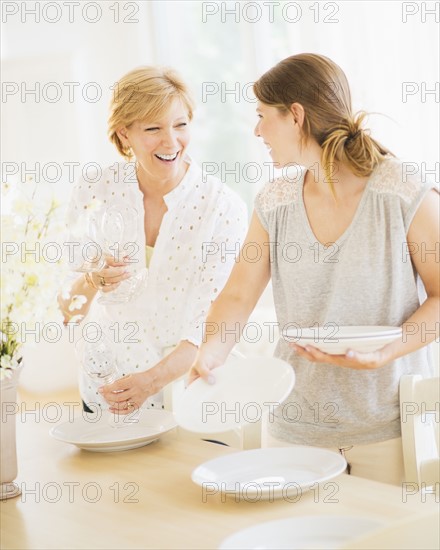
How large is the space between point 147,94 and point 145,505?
134cm

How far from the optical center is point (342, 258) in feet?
6.45

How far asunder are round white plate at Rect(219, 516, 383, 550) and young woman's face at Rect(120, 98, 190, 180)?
1405 millimetres

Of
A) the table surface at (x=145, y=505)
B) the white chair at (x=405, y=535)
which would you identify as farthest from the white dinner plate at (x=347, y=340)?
the white chair at (x=405, y=535)

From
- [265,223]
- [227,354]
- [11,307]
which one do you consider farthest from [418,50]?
[11,307]

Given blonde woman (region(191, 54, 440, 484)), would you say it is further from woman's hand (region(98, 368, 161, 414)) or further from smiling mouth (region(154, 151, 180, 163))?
smiling mouth (region(154, 151, 180, 163))

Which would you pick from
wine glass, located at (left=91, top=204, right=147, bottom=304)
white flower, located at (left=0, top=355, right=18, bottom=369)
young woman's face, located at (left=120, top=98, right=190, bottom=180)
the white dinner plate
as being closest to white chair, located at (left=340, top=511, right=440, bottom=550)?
the white dinner plate

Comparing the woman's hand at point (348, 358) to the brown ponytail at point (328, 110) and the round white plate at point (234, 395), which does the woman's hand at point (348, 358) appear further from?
the brown ponytail at point (328, 110)

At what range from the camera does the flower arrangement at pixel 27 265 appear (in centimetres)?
156

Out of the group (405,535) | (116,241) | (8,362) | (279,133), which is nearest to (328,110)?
(279,133)

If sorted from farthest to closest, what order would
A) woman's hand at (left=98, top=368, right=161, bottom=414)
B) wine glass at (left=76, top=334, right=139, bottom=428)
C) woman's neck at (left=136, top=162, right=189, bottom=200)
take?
woman's neck at (left=136, top=162, right=189, bottom=200)
woman's hand at (left=98, top=368, right=161, bottom=414)
wine glass at (left=76, top=334, right=139, bottom=428)

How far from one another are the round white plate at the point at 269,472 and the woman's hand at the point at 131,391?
48cm

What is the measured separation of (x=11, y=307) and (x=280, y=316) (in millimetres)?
755

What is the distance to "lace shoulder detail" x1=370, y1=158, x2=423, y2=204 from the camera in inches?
73.8

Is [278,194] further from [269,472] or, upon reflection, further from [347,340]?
[269,472]
